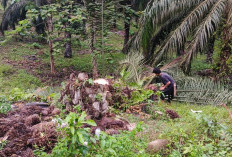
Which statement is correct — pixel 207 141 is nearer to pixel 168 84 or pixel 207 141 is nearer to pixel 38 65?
pixel 168 84

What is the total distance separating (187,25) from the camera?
7.27 meters

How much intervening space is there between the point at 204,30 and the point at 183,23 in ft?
2.46

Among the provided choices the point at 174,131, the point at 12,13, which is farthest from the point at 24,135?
the point at 12,13

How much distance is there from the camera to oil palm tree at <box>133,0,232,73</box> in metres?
6.90

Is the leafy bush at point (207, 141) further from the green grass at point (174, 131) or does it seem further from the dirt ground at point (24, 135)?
the dirt ground at point (24, 135)

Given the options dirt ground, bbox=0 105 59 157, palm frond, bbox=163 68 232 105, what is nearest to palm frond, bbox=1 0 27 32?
palm frond, bbox=163 68 232 105

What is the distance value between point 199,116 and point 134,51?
4.88 meters

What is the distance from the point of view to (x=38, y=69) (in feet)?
35.7

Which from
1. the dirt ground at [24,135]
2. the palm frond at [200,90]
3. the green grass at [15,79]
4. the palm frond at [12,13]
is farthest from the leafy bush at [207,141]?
the palm frond at [12,13]

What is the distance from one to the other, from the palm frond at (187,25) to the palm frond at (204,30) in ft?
0.82

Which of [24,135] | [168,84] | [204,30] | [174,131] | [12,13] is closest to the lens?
[24,135]

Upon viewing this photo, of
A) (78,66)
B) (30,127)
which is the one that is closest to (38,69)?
(78,66)

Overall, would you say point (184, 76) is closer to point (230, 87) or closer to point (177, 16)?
point (230, 87)

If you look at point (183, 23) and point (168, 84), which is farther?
point (183, 23)
